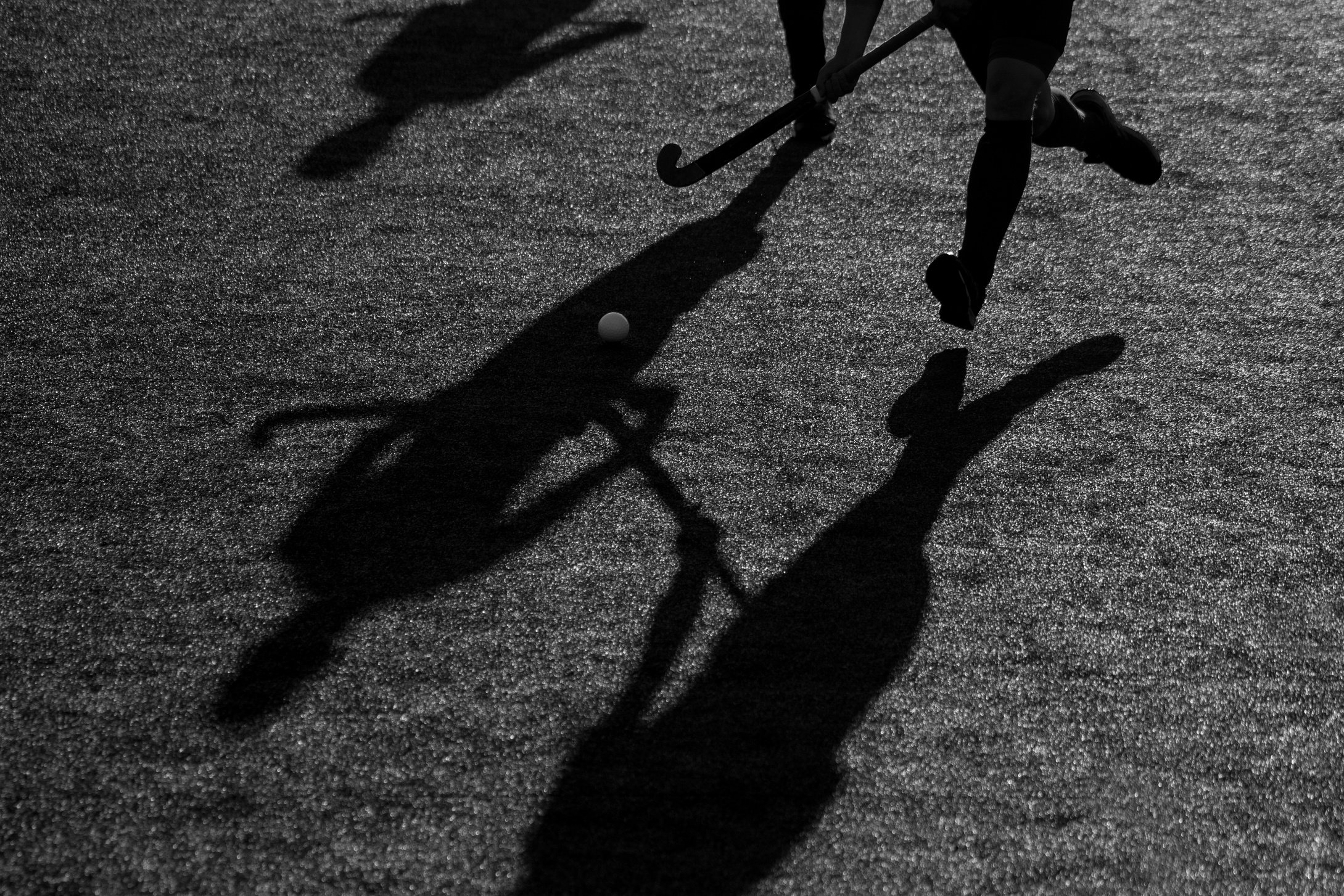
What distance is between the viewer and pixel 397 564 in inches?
107

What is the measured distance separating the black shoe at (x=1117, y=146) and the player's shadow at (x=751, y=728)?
139 centimetres

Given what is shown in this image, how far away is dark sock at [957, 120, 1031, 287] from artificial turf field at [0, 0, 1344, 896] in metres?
0.26

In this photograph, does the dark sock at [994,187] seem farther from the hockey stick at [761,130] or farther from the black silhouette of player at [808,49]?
the black silhouette of player at [808,49]

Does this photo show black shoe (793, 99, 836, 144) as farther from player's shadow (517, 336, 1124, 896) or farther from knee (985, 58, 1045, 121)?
player's shadow (517, 336, 1124, 896)

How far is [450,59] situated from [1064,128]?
2446 mm

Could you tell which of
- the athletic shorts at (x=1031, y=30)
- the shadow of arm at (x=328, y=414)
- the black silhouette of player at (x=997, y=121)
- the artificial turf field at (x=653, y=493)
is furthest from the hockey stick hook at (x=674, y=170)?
the shadow of arm at (x=328, y=414)

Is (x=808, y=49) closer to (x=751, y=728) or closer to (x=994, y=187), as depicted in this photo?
(x=994, y=187)

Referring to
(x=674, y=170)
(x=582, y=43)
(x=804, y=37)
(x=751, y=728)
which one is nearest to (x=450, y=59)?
(x=582, y=43)

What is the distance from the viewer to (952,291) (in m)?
3.33

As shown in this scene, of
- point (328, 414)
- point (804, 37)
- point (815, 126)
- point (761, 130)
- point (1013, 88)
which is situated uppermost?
point (1013, 88)

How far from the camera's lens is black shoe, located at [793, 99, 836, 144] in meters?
4.46

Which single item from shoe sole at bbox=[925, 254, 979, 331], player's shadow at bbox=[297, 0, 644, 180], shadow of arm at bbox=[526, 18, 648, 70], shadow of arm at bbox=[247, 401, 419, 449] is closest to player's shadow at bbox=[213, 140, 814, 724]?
shadow of arm at bbox=[247, 401, 419, 449]

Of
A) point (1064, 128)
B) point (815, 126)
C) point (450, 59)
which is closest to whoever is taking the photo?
point (1064, 128)

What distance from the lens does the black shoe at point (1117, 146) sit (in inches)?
151
